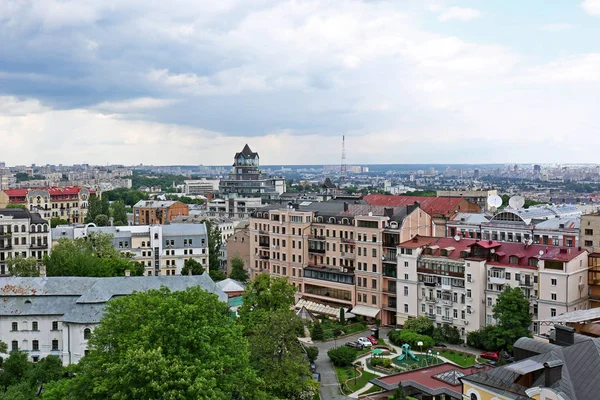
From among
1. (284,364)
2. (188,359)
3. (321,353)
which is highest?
(188,359)

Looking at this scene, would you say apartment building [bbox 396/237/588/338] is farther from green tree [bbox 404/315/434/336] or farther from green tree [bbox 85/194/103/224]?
green tree [bbox 85/194/103/224]

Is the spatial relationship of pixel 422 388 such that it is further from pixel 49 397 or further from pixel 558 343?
pixel 49 397

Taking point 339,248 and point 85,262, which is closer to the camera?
point 85,262

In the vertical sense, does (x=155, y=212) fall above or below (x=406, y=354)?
above

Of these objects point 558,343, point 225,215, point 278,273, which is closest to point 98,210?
point 225,215

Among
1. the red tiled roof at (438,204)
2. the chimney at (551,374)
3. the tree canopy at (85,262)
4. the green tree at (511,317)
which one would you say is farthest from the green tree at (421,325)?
the chimney at (551,374)

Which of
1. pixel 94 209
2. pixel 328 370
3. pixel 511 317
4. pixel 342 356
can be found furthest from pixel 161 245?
pixel 511 317

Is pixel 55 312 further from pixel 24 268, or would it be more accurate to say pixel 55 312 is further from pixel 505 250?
pixel 505 250
